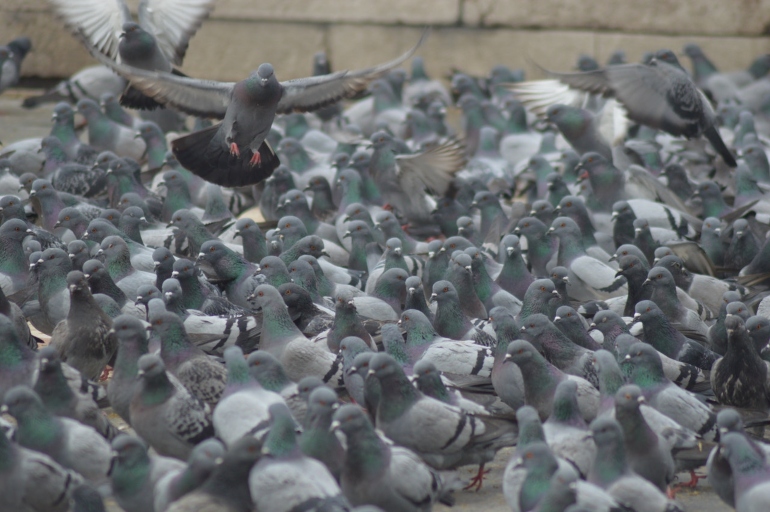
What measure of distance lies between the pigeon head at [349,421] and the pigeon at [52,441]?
3.48 feet

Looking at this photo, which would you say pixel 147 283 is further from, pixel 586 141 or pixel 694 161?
pixel 694 161

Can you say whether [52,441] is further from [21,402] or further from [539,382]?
[539,382]

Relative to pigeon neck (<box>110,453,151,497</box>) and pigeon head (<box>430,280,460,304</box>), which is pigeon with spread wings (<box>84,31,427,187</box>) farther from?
pigeon neck (<box>110,453,151,497</box>)

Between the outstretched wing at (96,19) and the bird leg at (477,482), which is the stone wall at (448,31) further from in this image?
the bird leg at (477,482)

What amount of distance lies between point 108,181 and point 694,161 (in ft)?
21.7

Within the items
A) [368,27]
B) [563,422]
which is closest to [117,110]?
[368,27]

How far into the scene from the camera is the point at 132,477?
4770 millimetres

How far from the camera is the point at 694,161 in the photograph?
12.6 m

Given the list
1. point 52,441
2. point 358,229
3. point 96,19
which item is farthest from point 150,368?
point 96,19

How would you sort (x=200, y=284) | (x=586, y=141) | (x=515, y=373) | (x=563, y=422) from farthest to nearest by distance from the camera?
(x=586, y=141)
(x=200, y=284)
(x=515, y=373)
(x=563, y=422)

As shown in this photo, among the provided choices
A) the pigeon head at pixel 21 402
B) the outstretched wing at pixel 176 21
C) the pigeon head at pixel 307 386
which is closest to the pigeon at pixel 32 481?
the pigeon head at pixel 21 402

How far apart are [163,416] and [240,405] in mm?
385

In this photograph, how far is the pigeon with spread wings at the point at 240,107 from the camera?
8305mm

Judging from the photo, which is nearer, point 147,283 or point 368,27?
point 147,283
